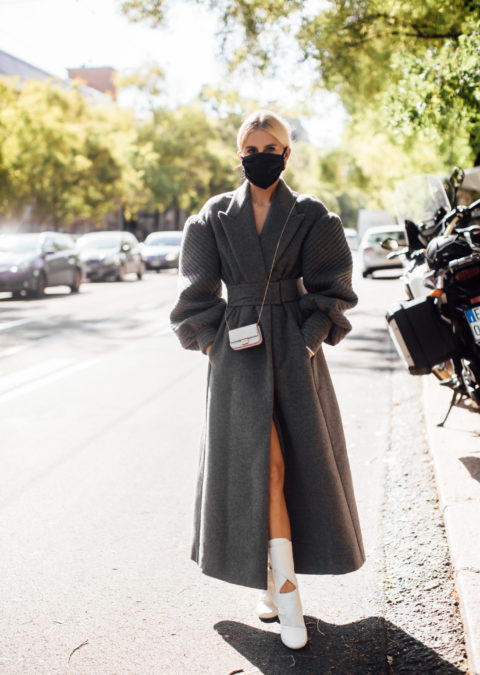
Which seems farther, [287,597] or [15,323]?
[15,323]

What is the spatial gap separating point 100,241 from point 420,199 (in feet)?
72.2

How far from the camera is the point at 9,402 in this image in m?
7.84

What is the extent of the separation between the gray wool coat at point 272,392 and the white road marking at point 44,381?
524 centimetres

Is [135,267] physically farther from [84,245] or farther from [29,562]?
[29,562]

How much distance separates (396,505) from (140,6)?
44.1 feet

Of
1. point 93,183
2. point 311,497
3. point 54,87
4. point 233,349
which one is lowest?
point 311,497

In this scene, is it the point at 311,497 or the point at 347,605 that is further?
the point at 347,605

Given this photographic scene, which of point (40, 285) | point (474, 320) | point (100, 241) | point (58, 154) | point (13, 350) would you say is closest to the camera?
point (474, 320)

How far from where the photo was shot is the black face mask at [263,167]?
3.10 metres

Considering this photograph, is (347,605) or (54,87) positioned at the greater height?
(54,87)

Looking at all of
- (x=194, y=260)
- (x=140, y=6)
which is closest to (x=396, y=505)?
(x=194, y=260)

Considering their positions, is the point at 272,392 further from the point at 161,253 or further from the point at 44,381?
the point at 161,253

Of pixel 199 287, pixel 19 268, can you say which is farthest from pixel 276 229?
pixel 19 268

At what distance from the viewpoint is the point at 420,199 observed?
647 cm
